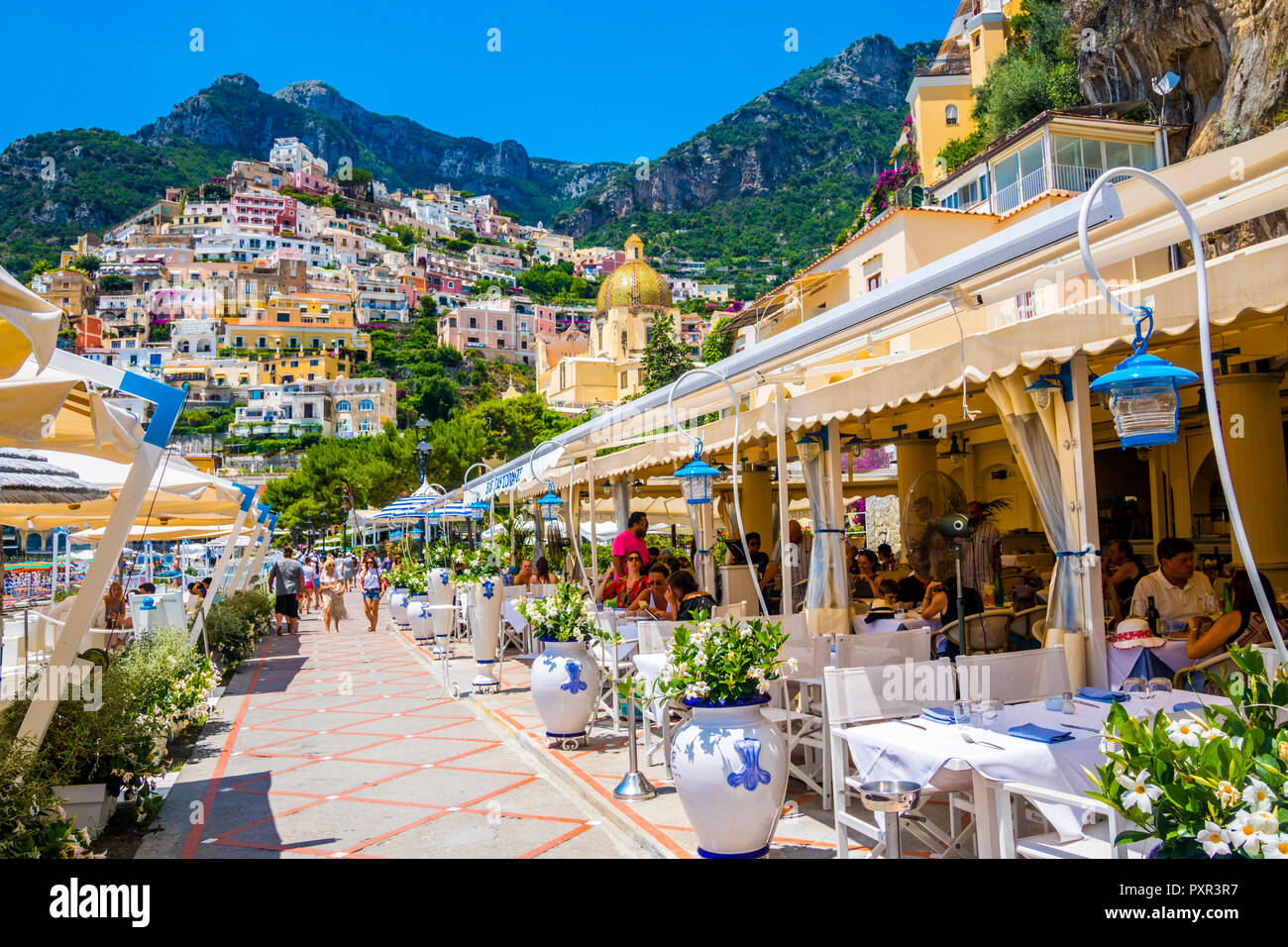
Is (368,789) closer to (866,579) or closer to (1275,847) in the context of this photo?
(1275,847)

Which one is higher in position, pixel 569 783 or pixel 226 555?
pixel 226 555

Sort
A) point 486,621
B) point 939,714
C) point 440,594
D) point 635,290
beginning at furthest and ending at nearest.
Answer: point 635,290 → point 440,594 → point 486,621 → point 939,714

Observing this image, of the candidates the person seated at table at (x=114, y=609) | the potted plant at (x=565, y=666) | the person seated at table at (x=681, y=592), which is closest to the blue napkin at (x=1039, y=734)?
the potted plant at (x=565, y=666)

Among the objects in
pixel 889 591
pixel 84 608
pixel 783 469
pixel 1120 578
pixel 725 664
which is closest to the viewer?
pixel 725 664

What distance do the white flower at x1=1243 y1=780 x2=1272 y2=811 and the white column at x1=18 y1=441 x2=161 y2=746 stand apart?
4227 mm

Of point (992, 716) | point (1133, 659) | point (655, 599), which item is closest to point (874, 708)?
point (992, 716)

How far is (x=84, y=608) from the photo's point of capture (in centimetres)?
406

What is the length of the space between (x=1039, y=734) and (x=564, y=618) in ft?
11.8

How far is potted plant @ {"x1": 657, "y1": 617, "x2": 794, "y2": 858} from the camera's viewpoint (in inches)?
141

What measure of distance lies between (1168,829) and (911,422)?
7.44m

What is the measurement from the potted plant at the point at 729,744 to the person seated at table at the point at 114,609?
958 centimetres

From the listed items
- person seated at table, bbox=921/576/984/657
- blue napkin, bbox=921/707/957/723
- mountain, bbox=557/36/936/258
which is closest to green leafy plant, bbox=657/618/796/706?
blue napkin, bbox=921/707/957/723

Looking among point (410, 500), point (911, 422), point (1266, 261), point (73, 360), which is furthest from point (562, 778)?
point (410, 500)

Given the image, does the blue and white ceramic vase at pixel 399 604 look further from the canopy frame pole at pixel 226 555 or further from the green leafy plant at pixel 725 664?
the green leafy plant at pixel 725 664
